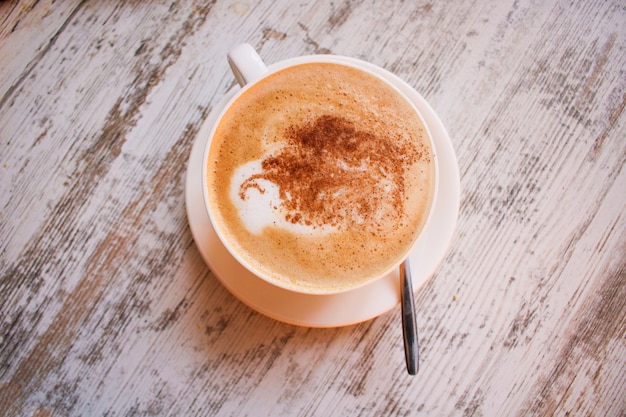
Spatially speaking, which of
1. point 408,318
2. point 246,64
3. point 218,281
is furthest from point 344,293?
point 246,64

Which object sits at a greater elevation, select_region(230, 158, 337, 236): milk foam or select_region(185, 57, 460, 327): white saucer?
select_region(230, 158, 337, 236): milk foam

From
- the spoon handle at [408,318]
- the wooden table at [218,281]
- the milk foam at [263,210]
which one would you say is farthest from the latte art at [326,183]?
the wooden table at [218,281]

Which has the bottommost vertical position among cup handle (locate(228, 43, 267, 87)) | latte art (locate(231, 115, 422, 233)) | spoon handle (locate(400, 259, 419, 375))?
spoon handle (locate(400, 259, 419, 375))

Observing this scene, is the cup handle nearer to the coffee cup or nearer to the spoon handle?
the coffee cup

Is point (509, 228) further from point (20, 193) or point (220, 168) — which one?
point (20, 193)

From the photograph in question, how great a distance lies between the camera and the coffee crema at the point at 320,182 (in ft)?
2.67

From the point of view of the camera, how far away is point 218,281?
103 cm

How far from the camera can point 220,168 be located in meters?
0.83

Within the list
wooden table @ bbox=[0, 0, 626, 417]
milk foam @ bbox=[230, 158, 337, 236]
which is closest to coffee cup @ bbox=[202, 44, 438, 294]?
milk foam @ bbox=[230, 158, 337, 236]

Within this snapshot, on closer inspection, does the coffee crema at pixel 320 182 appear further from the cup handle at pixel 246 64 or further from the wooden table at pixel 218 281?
the wooden table at pixel 218 281

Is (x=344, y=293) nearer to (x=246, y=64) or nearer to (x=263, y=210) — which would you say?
(x=263, y=210)

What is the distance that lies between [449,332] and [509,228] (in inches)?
10.1

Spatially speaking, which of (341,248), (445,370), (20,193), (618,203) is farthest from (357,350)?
(20,193)

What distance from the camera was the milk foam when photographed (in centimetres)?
81
